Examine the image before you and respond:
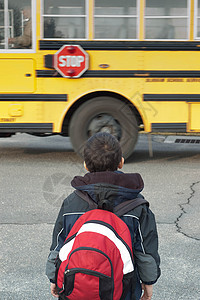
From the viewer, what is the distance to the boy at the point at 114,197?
2.19m

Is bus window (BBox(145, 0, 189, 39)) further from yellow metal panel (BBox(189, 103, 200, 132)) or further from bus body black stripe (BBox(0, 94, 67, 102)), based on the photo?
bus body black stripe (BBox(0, 94, 67, 102))

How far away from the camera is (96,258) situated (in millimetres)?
1979

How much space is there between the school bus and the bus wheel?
0.57ft

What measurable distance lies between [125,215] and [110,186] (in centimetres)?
14

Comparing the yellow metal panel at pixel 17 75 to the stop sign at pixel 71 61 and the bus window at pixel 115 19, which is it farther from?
the bus window at pixel 115 19

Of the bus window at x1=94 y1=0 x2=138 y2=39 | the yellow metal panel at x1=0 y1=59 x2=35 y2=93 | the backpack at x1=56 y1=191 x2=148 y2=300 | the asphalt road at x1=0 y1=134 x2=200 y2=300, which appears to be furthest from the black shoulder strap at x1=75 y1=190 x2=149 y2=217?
the bus window at x1=94 y1=0 x2=138 y2=39

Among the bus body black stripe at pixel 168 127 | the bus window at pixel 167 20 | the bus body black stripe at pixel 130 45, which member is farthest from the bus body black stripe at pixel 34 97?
the bus window at pixel 167 20

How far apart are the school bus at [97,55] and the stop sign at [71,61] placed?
1 cm

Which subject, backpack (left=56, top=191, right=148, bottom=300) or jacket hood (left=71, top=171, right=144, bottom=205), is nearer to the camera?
backpack (left=56, top=191, right=148, bottom=300)

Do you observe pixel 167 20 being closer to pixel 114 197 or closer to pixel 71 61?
pixel 71 61

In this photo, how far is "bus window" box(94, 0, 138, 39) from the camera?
25.0 ft

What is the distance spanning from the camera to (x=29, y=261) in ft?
13.3

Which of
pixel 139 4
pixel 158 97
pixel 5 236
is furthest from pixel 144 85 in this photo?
pixel 5 236

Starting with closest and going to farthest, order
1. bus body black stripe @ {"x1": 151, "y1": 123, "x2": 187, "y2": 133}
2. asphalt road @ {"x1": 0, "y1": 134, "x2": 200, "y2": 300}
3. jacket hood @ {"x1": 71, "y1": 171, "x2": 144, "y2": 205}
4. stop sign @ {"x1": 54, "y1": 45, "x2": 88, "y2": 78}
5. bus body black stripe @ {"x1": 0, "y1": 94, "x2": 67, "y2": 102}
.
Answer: jacket hood @ {"x1": 71, "y1": 171, "x2": 144, "y2": 205} → asphalt road @ {"x1": 0, "y1": 134, "x2": 200, "y2": 300} → stop sign @ {"x1": 54, "y1": 45, "x2": 88, "y2": 78} → bus body black stripe @ {"x1": 0, "y1": 94, "x2": 67, "y2": 102} → bus body black stripe @ {"x1": 151, "y1": 123, "x2": 187, "y2": 133}
